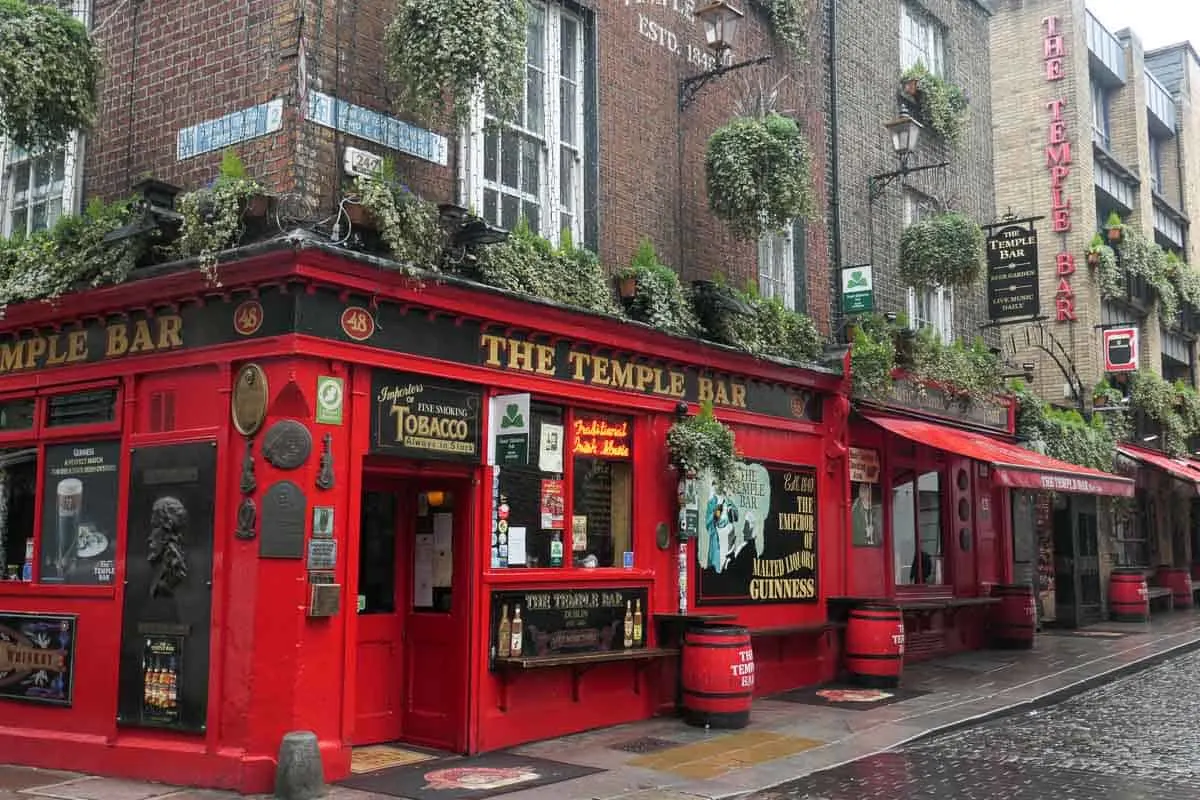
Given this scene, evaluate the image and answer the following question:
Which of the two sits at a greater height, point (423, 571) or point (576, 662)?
point (423, 571)

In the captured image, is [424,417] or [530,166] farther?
[530,166]

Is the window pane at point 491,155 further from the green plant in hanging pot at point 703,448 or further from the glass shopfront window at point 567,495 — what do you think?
the green plant in hanging pot at point 703,448

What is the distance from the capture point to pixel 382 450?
8.88 meters

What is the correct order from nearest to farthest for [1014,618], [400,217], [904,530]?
[400,217]
[904,530]
[1014,618]

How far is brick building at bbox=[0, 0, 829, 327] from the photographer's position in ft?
29.9

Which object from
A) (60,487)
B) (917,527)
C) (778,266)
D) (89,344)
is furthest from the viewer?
(917,527)

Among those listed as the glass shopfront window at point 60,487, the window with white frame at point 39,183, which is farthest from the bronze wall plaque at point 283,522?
the window with white frame at point 39,183

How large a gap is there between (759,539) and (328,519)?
19.6 ft

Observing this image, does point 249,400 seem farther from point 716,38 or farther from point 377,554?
point 716,38

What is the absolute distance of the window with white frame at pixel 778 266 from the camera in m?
14.4

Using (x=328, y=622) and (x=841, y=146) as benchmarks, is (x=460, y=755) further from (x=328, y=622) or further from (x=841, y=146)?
(x=841, y=146)

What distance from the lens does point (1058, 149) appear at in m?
26.0

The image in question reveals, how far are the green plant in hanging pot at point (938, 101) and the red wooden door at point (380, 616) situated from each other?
11307 millimetres

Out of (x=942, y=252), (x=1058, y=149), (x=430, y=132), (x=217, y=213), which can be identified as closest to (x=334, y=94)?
(x=430, y=132)
